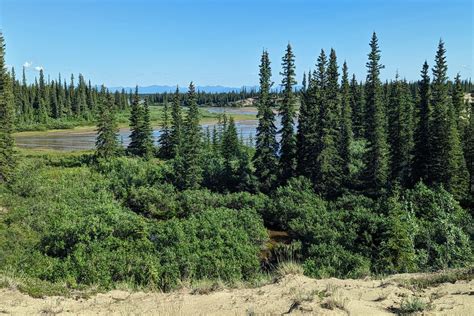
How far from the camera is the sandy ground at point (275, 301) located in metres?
8.30

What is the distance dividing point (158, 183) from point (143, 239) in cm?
2540

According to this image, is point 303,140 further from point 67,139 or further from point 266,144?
point 67,139

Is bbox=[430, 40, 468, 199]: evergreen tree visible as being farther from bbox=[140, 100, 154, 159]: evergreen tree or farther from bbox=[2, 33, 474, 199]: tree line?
bbox=[140, 100, 154, 159]: evergreen tree

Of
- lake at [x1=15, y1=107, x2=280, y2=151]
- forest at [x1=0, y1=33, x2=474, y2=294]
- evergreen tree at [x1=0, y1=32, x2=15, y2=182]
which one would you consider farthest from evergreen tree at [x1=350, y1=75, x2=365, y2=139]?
evergreen tree at [x1=0, y1=32, x2=15, y2=182]

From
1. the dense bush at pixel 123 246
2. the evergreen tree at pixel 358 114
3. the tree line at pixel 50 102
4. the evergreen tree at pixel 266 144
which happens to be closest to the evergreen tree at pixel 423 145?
the evergreen tree at pixel 266 144

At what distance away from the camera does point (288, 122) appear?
50969mm

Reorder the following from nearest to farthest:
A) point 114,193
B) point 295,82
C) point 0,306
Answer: point 0,306, point 114,193, point 295,82

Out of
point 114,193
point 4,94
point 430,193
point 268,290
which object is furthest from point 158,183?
point 268,290

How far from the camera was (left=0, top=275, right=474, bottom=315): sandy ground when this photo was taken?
327 inches

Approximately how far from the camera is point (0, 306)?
29.1 ft

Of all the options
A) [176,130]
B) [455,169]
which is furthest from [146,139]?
[455,169]

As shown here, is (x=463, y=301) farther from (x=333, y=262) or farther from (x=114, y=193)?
(x=114, y=193)

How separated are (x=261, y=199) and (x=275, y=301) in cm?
3373

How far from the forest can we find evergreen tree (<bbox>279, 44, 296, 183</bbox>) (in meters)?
0.16
